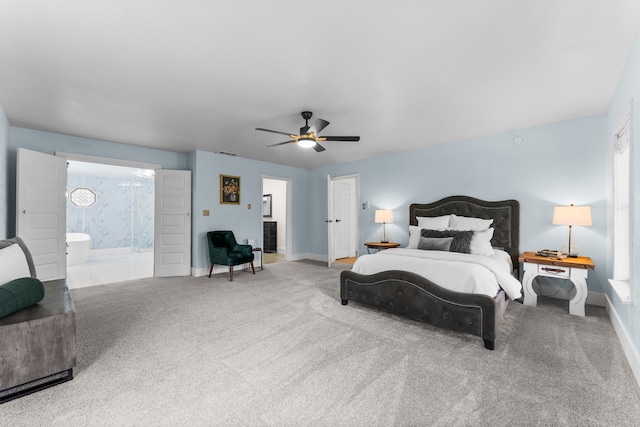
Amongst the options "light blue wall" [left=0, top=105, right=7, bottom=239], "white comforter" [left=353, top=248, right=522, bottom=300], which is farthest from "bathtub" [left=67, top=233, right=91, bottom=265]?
"white comforter" [left=353, top=248, right=522, bottom=300]

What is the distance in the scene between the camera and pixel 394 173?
5.62 m

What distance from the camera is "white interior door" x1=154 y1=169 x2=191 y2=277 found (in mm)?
5191

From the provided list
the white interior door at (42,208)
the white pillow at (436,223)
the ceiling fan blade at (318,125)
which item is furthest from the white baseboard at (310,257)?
the white interior door at (42,208)

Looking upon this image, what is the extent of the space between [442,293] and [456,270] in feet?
0.84

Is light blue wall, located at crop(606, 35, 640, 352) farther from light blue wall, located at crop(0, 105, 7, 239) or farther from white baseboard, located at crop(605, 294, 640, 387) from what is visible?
light blue wall, located at crop(0, 105, 7, 239)

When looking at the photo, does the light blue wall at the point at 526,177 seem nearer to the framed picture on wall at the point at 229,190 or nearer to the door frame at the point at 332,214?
the door frame at the point at 332,214

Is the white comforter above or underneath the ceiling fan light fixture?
underneath

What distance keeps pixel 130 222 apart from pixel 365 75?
28.9 feet

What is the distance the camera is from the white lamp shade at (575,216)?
3.34m

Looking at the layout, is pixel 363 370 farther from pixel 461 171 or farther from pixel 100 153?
pixel 100 153

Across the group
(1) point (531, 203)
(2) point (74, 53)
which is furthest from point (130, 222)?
(1) point (531, 203)

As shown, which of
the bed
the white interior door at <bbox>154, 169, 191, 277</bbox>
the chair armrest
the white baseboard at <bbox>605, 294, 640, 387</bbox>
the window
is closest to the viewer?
the white baseboard at <bbox>605, 294, 640, 387</bbox>

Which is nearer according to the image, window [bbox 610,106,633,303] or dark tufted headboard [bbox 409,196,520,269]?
window [bbox 610,106,633,303]

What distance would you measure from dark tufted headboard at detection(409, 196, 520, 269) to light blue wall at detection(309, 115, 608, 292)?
93 millimetres
